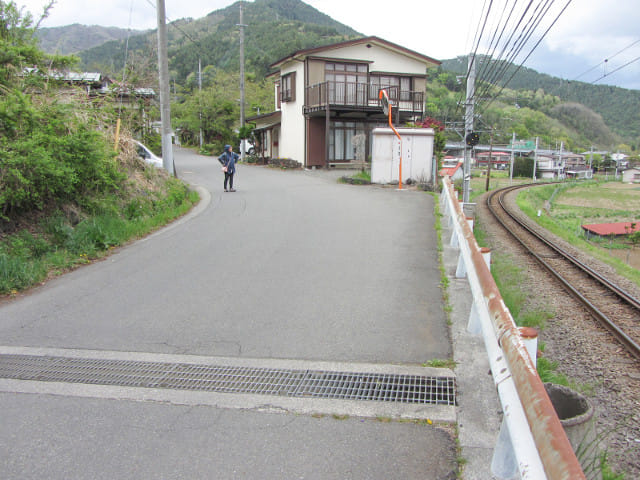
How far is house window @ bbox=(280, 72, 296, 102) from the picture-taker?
30.6 meters

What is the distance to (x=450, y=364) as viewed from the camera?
4195mm

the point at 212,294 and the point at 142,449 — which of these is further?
the point at 212,294

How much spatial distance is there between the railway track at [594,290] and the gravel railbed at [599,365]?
0.16 m

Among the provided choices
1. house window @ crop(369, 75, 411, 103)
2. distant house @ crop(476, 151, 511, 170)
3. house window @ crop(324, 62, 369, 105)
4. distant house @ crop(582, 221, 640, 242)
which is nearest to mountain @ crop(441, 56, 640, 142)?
distant house @ crop(582, 221, 640, 242)

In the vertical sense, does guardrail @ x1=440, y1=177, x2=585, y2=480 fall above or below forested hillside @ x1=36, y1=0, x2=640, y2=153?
below

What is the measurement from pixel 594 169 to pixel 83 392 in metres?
119

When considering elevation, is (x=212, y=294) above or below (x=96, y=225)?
below

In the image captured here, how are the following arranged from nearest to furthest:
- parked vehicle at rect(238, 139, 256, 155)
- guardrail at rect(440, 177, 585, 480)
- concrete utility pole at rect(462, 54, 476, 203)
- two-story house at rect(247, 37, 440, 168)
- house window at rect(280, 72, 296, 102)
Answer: guardrail at rect(440, 177, 585, 480)
concrete utility pole at rect(462, 54, 476, 203)
two-story house at rect(247, 37, 440, 168)
house window at rect(280, 72, 296, 102)
parked vehicle at rect(238, 139, 256, 155)

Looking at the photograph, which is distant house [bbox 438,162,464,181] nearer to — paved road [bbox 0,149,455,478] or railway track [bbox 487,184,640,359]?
railway track [bbox 487,184,640,359]

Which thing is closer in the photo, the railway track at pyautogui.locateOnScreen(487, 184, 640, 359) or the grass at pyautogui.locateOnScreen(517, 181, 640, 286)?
the railway track at pyautogui.locateOnScreen(487, 184, 640, 359)

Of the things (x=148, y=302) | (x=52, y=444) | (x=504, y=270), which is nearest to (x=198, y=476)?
(x=52, y=444)

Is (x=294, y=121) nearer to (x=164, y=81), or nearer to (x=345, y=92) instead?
(x=345, y=92)

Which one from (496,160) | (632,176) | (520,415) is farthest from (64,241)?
(496,160)

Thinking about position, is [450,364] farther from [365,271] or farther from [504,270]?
[504,270]
